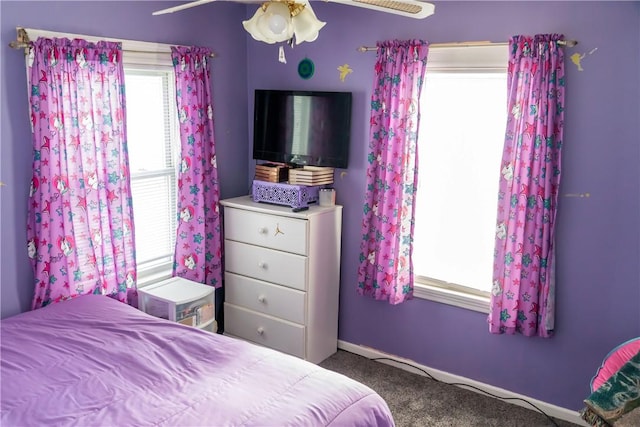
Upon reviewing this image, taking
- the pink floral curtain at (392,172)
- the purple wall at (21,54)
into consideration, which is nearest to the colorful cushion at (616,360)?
the pink floral curtain at (392,172)

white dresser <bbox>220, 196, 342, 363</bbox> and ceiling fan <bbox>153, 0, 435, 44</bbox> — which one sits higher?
ceiling fan <bbox>153, 0, 435, 44</bbox>

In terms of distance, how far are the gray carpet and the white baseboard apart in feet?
0.11

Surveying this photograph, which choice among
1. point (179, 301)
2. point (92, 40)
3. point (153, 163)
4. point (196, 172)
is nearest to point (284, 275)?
point (179, 301)

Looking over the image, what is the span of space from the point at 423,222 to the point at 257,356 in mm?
1549

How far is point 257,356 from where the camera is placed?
2.45 m

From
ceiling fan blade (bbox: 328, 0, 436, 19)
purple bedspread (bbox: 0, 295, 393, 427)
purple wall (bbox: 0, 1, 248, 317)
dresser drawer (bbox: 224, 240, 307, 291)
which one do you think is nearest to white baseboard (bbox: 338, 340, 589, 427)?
dresser drawer (bbox: 224, 240, 307, 291)

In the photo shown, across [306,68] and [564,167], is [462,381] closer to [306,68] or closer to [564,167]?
[564,167]

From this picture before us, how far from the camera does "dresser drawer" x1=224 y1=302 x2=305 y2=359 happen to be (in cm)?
368

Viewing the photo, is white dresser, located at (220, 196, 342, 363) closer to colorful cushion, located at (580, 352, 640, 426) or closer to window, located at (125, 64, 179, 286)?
window, located at (125, 64, 179, 286)

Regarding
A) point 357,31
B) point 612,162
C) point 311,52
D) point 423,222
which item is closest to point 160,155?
point 311,52

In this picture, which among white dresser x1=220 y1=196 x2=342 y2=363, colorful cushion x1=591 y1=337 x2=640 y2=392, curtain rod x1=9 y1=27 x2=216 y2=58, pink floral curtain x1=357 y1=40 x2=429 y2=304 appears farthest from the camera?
white dresser x1=220 y1=196 x2=342 y2=363

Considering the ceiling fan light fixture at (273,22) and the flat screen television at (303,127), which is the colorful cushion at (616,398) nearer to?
the ceiling fan light fixture at (273,22)

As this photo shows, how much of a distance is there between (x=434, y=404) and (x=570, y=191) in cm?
140

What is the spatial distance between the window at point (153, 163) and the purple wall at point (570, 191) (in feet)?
3.49
